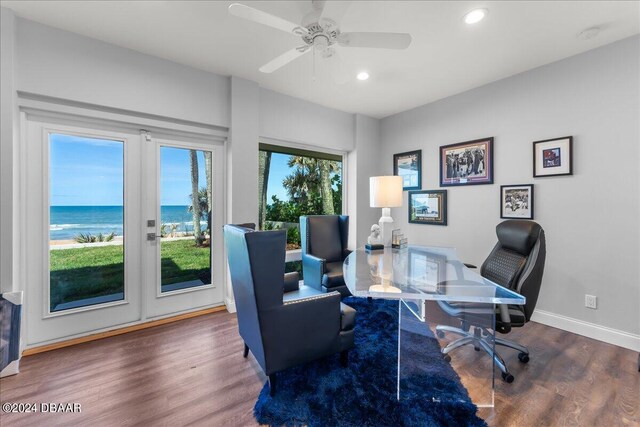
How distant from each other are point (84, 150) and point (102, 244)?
914 mm

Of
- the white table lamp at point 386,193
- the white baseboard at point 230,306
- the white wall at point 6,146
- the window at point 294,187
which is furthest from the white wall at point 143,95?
the white table lamp at point 386,193

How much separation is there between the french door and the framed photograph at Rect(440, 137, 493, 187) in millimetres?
2973

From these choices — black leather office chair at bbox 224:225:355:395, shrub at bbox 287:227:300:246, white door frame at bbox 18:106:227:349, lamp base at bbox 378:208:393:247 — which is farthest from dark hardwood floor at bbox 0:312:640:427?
shrub at bbox 287:227:300:246

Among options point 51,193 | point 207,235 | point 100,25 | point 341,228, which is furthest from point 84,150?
point 341,228

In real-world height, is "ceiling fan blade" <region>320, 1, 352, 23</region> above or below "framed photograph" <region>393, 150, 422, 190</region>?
above

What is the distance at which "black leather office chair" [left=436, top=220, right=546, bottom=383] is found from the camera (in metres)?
1.95

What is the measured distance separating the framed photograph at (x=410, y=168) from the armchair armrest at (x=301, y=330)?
9.18ft

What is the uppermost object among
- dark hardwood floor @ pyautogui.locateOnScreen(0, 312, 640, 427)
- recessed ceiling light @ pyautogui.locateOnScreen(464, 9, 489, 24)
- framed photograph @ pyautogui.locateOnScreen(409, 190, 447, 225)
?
recessed ceiling light @ pyautogui.locateOnScreen(464, 9, 489, 24)

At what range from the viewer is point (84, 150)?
263 centimetres

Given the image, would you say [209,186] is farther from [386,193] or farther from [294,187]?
[386,193]

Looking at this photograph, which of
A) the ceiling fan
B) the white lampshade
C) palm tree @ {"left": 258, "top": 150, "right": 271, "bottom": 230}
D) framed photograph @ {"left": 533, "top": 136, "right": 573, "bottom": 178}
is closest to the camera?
the ceiling fan

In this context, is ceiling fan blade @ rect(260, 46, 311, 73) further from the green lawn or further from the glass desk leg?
the green lawn

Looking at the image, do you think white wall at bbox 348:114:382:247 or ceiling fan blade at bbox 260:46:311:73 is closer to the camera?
ceiling fan blade at bbox 260:46:311:73

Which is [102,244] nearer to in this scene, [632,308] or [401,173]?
[401,173]
